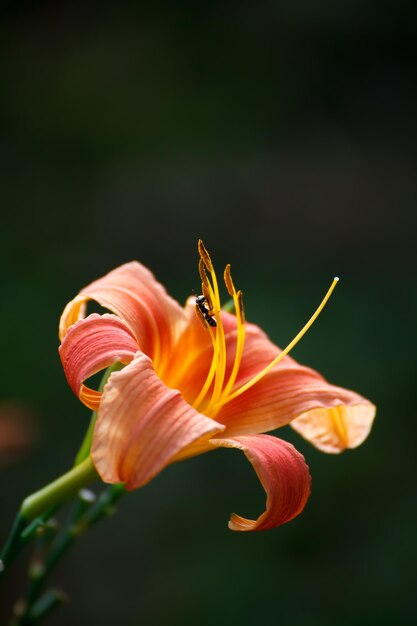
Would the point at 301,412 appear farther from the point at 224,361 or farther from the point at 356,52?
the point at 356,52

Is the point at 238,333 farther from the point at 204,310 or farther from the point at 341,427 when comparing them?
the point at 341,427

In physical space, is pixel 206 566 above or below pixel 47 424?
below

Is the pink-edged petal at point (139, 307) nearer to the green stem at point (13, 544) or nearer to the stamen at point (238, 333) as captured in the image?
the stamen at point (238, 333)

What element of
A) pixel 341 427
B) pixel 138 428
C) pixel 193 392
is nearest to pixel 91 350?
pixel 138 428

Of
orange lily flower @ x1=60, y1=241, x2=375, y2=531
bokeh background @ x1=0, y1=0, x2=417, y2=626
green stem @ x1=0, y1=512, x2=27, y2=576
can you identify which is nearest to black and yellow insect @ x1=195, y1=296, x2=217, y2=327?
orange lily flower @ x1=60, y1=241, x2=375, y2=531

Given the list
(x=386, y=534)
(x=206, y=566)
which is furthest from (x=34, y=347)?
(x=386, y=534)

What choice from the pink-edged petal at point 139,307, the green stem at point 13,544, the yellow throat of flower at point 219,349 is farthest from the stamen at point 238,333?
the green stem at point 13,544
